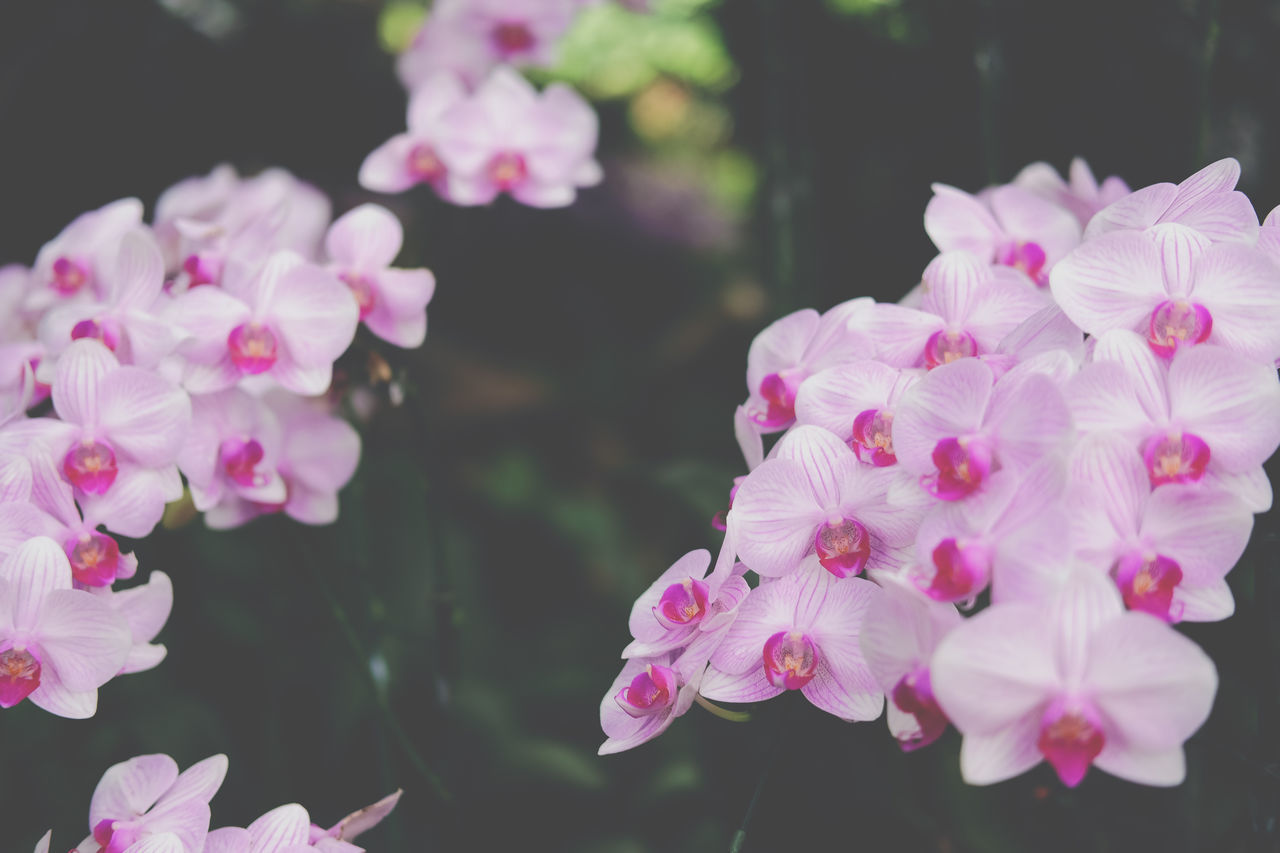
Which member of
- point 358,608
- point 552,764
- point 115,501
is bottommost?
point 552,764

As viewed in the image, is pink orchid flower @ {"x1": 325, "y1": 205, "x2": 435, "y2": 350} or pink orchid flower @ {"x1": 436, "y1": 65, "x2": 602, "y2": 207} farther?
pink orchid flower @ {"x1": 436, "y1": 65, "x2": 602, "y2": 207}

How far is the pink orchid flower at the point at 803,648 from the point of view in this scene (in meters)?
0.46

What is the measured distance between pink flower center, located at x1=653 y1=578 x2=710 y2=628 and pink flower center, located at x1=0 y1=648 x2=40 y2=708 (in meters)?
0.32

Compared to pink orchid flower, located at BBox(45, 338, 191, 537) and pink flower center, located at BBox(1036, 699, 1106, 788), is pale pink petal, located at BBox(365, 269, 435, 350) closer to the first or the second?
pink orchid flower, located at BBox(45, 338, 191, 537)

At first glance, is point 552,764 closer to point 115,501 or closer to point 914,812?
point 914,812

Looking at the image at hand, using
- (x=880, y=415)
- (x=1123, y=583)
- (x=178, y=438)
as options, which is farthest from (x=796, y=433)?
(x=178, y=438)

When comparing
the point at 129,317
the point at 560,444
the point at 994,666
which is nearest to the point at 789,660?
the point at 994,666

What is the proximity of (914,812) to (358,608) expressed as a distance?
48 centimetres

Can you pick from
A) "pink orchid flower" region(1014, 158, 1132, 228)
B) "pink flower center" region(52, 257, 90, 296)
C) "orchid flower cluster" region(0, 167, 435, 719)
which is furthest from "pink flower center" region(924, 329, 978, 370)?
"pink flower center" region(52, 257, 90, 296)

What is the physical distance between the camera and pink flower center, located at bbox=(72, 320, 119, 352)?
60cm

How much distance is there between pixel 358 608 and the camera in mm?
790

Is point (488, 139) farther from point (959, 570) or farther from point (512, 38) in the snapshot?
point (959, 570)

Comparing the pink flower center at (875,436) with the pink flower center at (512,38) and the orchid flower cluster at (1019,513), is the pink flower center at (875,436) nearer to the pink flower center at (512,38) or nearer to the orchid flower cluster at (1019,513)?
the orchid flower cluster at (1019,513)

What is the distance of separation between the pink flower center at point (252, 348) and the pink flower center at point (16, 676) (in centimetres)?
20
